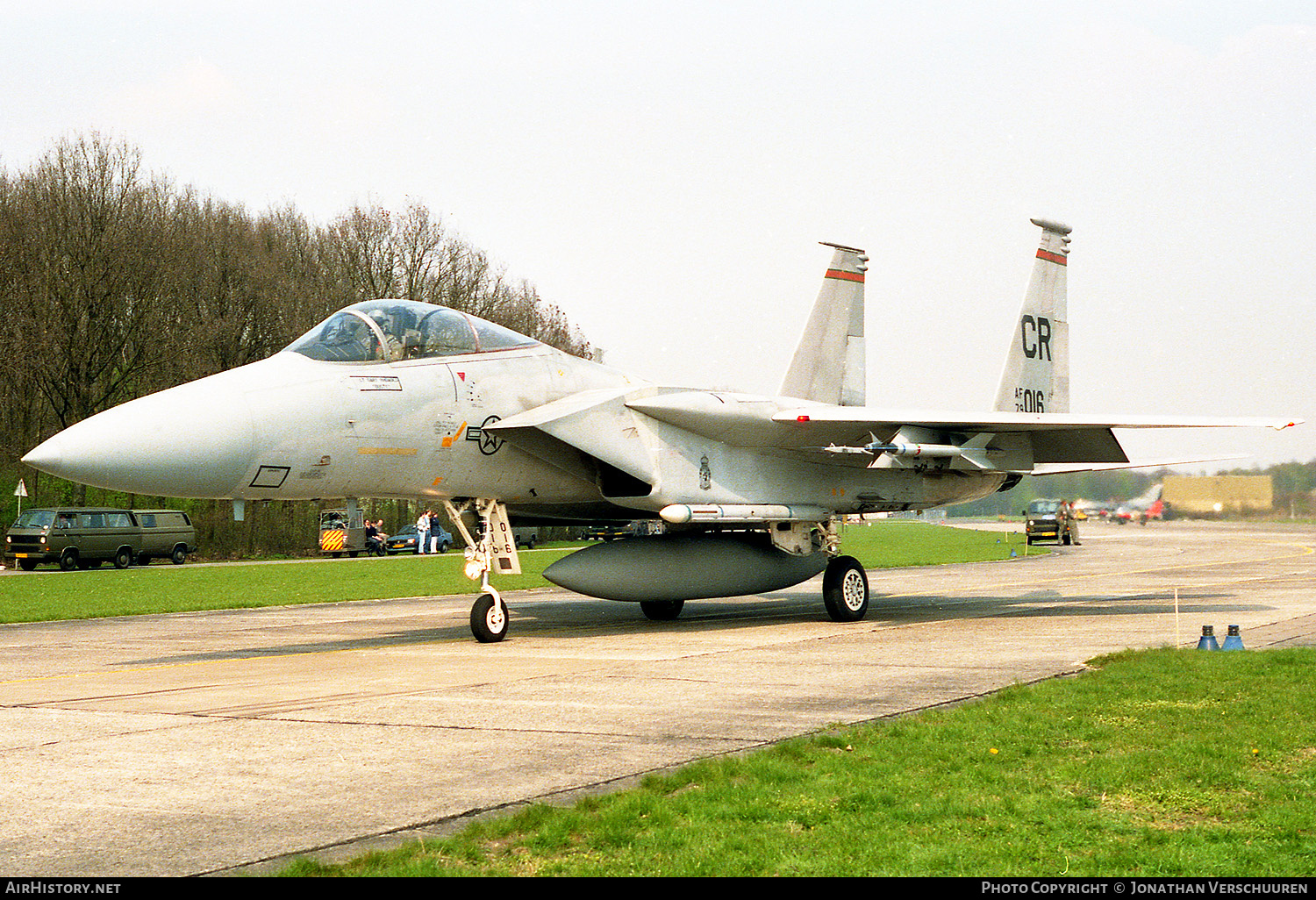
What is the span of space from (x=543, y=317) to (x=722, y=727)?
53075mm

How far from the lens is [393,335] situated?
12.8 m

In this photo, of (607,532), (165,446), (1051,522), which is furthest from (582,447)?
(1051,522)

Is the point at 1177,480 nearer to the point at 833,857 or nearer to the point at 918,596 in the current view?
the point at 918,596

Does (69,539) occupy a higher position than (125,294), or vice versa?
(125,294)

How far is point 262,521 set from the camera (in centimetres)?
4334

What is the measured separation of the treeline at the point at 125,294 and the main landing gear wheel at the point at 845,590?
102ft

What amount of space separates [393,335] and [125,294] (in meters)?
33.3

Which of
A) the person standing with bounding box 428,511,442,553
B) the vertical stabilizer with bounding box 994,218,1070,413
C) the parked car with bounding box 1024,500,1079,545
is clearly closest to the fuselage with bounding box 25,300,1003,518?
the vertical stabilizer with bounding box 994,218,1070,413

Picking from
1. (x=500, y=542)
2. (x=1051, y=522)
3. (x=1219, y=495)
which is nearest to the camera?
(x=500, y=542)

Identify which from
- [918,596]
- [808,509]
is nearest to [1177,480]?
[918,596]

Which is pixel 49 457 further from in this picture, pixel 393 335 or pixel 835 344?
pixel 835 344

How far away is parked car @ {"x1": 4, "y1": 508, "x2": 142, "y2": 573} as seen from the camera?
33625 millimetres

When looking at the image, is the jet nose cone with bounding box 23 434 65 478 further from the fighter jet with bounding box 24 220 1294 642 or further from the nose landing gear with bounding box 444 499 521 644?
the nose landing gear with bounding box 444 499 521 644

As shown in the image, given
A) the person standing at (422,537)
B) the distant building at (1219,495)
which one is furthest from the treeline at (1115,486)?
the person standing at (422,537)
